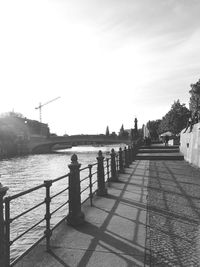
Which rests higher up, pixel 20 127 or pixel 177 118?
pixel 20 127

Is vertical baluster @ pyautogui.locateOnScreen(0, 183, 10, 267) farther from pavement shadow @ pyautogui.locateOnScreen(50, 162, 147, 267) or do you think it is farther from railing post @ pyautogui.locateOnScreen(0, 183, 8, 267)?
pavement shadow @ pyautogui.locateOnScreen(50, 162, 147, 267)

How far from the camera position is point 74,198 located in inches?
273

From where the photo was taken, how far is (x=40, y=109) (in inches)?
5930

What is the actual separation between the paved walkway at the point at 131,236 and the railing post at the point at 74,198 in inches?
6.8

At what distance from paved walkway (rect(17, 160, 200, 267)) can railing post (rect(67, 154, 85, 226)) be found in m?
0.17

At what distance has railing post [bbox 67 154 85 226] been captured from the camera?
682 centimetres

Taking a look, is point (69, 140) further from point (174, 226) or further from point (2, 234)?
point (2, 234)

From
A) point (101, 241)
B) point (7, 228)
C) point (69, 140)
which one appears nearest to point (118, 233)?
point (101, 241)

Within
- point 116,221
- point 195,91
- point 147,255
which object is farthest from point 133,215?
point 195,91

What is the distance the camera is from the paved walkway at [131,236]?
479cm

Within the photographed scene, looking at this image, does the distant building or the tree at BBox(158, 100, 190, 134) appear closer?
the tree at BBox(158, 100, 190, 134)

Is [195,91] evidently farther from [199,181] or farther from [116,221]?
[116,221]

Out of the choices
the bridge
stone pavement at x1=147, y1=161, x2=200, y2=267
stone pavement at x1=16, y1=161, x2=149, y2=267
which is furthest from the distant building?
stone pavement at x1=16, y1=161, x2=149, y2=267

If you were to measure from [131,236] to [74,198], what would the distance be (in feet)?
5.00
